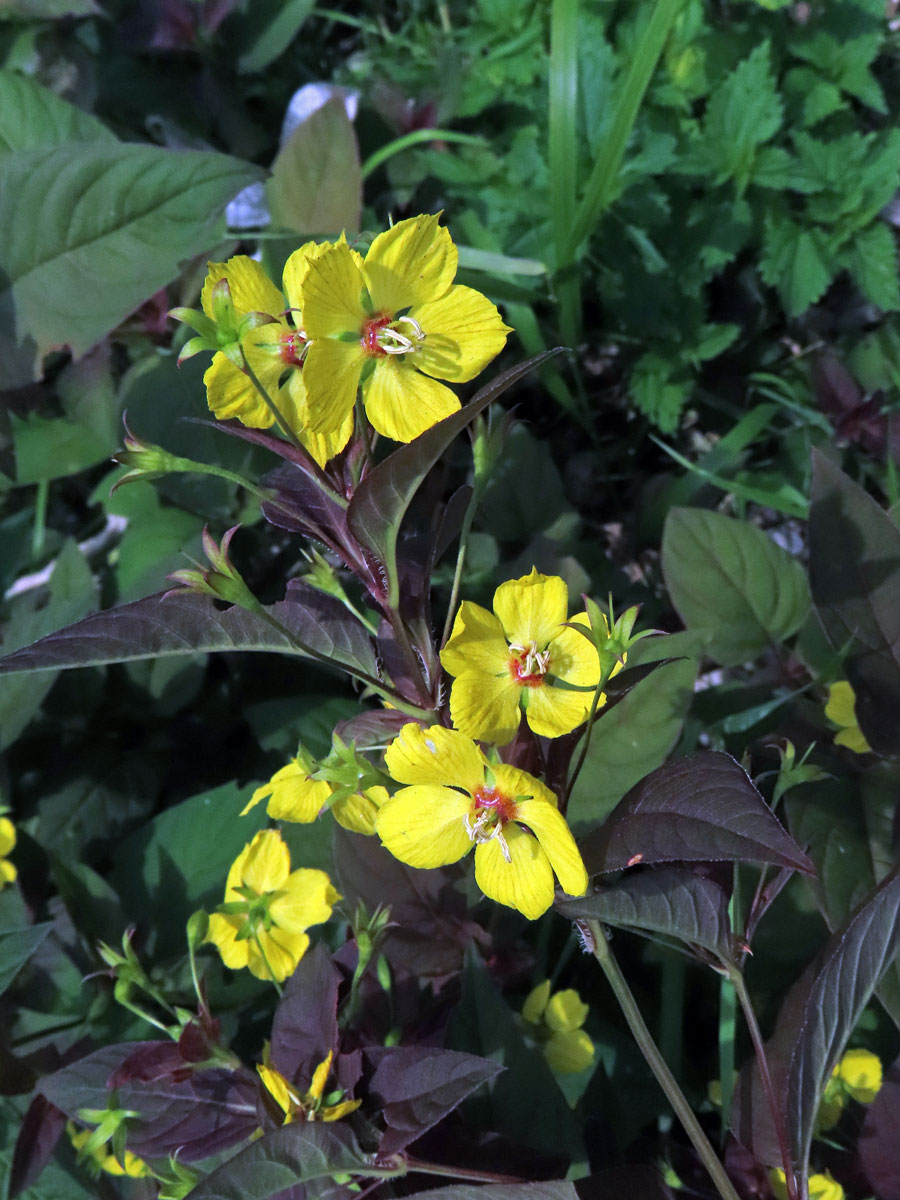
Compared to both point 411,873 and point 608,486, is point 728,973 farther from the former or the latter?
point 608,486

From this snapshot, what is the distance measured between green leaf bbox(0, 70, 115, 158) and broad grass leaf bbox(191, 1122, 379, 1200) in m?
1.61

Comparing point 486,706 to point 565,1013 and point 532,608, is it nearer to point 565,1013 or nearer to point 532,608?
point 532,608

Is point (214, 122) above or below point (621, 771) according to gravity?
above

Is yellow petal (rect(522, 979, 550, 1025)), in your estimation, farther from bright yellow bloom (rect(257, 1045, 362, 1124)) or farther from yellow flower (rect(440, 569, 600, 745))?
yellow flower (rect(440, 569, 600, 745))

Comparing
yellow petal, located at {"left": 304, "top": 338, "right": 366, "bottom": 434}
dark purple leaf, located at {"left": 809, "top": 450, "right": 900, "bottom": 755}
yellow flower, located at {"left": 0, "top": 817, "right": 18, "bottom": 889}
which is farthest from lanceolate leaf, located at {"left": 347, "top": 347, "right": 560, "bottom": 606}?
yellow flower, located at {"left": 0, "top": 817, "right": 18, "bottom": 889}

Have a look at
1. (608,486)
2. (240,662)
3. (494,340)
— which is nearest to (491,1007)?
(494,340)

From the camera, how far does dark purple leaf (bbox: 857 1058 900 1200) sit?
94 centimetres

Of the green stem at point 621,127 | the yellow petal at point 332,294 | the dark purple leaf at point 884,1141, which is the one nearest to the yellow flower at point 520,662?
the yellow petal at point 332,294

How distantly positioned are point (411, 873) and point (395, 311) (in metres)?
0.69

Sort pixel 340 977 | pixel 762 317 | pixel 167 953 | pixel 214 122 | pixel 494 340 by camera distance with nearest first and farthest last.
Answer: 1. pixel 494 340
2. pixel 340 977
3. pixel 167 953
4. pixel 762 317
5. pixel 214 122

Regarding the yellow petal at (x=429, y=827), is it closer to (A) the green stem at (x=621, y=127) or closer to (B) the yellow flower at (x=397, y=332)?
(B) the yellow flower at (x=397, y=332)

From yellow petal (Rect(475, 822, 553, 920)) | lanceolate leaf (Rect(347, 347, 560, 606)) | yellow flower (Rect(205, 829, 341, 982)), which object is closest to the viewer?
lanceolate leaf (Rect(347, 347, 560, 606))

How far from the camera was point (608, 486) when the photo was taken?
76.4 inches

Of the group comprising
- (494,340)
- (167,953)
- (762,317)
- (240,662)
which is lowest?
(167,953)
